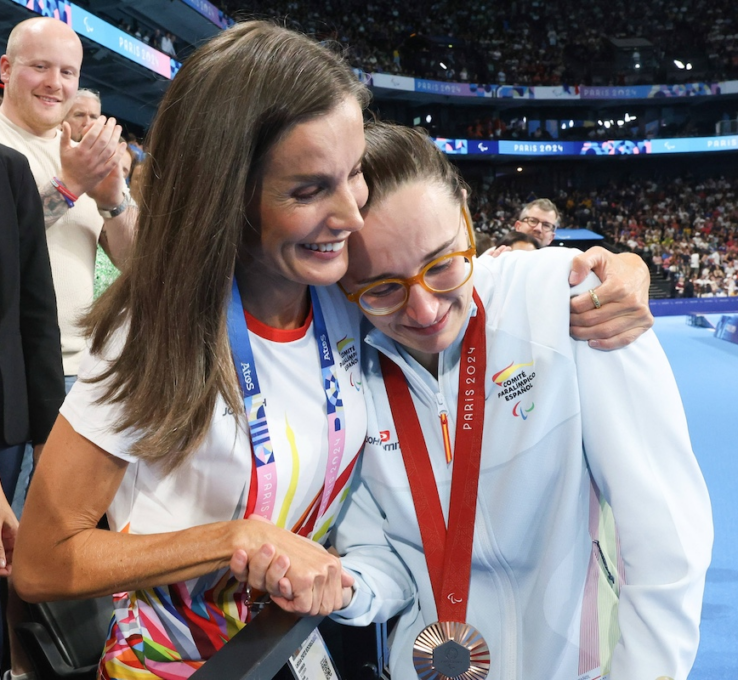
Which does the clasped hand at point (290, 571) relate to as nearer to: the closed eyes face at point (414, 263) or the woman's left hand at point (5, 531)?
the closed eyes face at point (414, 263)

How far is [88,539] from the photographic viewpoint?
1.14 meters

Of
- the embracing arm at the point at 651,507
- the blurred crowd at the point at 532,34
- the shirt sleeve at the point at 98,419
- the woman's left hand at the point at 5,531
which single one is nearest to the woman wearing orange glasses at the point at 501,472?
the embracing arm at the point at 651,507

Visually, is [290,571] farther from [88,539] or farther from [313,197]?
[313,197]

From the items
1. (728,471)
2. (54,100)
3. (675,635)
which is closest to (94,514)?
(675,635)

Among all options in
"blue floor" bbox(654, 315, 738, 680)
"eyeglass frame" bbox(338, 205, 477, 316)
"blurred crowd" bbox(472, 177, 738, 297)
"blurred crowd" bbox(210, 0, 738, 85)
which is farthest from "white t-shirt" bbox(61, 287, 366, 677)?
"blurred crowd" bbox(210, 0, 738, 85)

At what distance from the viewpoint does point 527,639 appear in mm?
1386

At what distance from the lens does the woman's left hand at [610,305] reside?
1.26 m

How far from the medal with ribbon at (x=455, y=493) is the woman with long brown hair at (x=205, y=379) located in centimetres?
22

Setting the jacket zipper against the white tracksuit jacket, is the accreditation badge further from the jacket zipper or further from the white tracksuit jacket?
the jacket zipper

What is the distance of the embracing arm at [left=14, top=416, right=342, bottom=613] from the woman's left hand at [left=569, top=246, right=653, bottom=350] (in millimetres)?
602

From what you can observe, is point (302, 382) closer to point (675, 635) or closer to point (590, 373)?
point (590, 373)

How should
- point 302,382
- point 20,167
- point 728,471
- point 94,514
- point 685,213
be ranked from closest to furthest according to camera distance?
point 94,514 → point 302,382 → point 20,167 → point 728,471 → point 685,213

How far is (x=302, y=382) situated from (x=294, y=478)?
0.17 m

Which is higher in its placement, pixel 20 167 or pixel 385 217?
pixel 20 167
